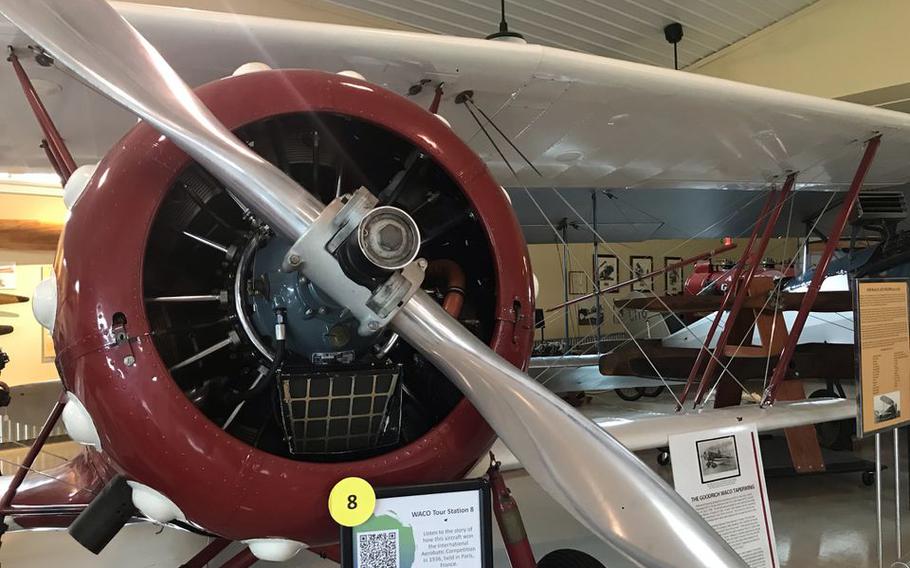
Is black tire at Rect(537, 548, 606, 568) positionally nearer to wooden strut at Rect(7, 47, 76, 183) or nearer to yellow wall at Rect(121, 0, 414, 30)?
wooden strut at Rect(7, 47, 76, 183)

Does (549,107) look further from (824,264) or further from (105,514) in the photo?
(105,514)

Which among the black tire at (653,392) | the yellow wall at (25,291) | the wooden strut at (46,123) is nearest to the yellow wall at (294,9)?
the yellow wall at (25,291)

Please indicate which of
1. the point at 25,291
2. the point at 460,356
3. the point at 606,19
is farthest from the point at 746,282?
the point at 25,291

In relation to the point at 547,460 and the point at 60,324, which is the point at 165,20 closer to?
the point at 60,324

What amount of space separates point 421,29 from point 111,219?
4086 millimetres

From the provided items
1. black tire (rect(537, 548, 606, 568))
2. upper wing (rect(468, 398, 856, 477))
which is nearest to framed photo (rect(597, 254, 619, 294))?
upper wing (rect(468, 398, 856, 477))

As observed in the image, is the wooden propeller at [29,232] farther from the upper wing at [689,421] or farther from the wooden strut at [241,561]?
the upper wing at [689,421]

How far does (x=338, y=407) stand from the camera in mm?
1019

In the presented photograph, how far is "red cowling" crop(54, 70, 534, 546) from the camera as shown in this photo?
911 millimetres

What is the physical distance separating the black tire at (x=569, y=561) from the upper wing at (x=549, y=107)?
50.7 inches

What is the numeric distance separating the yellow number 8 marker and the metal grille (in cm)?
11

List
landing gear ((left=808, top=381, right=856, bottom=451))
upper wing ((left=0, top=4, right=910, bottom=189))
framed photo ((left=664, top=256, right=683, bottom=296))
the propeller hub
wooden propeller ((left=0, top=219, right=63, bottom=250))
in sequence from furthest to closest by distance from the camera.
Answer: framed photo ((left=664, top=256, right=683, bottom=296))
wooden propeller ((left=0, top=219, right=63, bottom=250))
landing gear ((left=808, top=381, right=856, bottom=451))
upper wing ((left=0, top=4, right=910, bottom=189))
the propeller hub

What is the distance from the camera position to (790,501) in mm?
3207

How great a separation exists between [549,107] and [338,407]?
1.30 m
